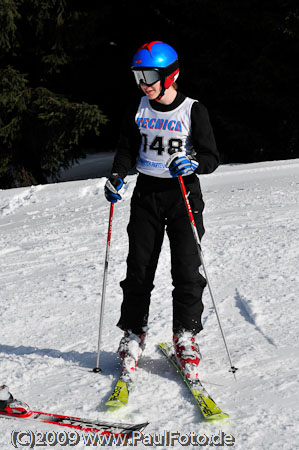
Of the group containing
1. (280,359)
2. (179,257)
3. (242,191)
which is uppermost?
(179,257)

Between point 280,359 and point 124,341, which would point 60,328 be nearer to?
point 124,341

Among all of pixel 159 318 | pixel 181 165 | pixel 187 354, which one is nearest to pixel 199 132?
pixel 181 165

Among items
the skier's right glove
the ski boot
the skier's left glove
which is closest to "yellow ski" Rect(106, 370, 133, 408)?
the ski boot

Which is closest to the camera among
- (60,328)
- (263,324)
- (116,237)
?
(263,324)

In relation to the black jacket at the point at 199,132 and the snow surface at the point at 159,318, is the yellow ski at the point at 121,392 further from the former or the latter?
the black jacket at the point at 199,132

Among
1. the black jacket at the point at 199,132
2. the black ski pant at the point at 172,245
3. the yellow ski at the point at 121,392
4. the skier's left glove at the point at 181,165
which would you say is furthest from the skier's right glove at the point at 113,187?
the yellow ski at the point at 121,392

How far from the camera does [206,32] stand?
1523 centimetres

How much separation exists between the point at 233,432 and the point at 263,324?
1.56 meters

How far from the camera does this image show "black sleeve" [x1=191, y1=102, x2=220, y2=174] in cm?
359

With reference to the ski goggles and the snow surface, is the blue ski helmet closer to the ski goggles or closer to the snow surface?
the ski goggles

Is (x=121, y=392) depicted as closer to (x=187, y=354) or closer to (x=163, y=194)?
(x=187, y=354)

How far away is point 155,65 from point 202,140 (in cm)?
56

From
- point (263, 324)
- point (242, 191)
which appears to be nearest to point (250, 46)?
point (242, 191)

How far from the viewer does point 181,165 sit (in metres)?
3.44
